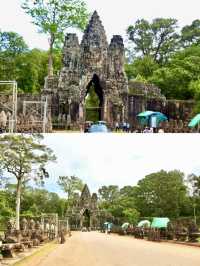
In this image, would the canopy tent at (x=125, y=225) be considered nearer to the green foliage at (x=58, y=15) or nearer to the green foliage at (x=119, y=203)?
the green foliage at (x=119, y=203)

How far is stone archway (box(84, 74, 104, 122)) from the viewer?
1439 centimetres

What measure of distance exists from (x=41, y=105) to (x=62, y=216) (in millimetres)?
7665

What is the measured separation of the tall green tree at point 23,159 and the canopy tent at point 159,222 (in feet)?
3.16

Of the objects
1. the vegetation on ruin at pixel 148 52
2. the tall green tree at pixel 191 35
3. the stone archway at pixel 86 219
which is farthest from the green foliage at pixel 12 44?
the stone archway at pixel 86 219

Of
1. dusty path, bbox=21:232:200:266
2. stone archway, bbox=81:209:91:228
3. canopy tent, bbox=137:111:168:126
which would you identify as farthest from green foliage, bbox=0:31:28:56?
dusty path, bbox=21:232:200:266

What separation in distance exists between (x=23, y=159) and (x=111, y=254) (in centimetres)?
97

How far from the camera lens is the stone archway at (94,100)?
47.2 feet

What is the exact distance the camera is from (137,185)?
406cm

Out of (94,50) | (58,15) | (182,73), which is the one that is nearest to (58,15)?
(58,15)

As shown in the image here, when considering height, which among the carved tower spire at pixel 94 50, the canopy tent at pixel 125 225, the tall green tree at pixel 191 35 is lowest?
the canopy tent at pixel 125 225

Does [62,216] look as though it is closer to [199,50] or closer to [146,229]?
[146,229]

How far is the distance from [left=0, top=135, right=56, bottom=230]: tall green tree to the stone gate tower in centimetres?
959

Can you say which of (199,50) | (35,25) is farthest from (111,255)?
(199,50)

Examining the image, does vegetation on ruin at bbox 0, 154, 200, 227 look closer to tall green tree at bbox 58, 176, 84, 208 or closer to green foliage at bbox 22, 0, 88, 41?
tall green tree at bbox 58, 176, 84, 208
